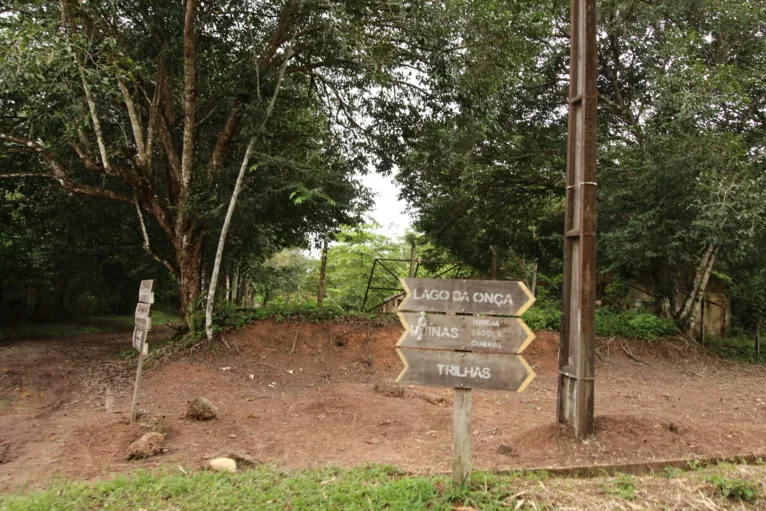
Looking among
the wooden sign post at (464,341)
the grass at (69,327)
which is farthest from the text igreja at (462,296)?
the grass at (69,327)

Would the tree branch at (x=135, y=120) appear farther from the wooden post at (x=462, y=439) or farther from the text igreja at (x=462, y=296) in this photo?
the wooden post at (x=462, y=439)

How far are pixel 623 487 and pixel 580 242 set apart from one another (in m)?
2.49

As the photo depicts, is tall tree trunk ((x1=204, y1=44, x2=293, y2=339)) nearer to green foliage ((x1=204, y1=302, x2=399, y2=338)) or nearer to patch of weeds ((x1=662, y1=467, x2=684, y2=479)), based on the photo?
green foliage ((x1=204, y1=302, x2=399, y2=338))

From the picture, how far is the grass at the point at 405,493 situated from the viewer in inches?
140

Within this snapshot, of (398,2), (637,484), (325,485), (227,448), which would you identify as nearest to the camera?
(637,484)

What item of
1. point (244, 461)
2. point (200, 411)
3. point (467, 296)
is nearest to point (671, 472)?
point (467, 296)

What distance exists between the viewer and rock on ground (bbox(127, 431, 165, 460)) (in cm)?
504

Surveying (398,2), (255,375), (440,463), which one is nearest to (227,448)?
(440,463)

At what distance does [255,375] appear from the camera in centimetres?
953

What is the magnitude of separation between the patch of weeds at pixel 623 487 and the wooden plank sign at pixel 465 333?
1272 millimetres

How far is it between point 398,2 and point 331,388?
7026 millimetres

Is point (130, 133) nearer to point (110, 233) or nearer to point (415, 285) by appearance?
point (110, 233)

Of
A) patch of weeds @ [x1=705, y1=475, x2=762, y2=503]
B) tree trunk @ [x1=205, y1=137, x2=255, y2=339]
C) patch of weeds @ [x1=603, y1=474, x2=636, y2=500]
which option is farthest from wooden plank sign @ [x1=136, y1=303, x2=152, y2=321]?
patch of weeds @ [x1=705, y1=475, x2=762, y2=503]

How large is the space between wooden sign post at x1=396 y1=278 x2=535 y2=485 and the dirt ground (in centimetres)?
121
